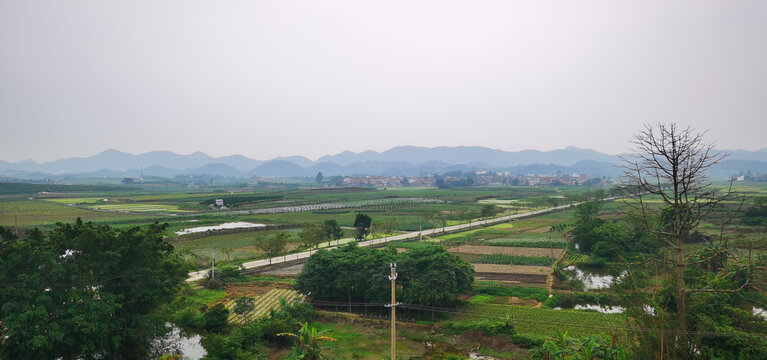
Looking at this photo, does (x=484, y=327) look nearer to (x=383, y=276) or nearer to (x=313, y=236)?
(x=383, y=276)

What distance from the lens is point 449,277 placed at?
20438mm

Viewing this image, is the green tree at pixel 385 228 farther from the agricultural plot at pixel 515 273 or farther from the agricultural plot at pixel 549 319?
the agricultural plot at pixel 549 319

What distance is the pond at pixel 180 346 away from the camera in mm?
16359

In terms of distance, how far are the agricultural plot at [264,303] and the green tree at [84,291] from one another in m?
4.38

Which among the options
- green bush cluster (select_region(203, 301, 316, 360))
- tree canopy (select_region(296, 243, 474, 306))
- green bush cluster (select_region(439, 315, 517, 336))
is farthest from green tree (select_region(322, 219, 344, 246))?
green bush cluster (select_region(439, 315, 517, 336))

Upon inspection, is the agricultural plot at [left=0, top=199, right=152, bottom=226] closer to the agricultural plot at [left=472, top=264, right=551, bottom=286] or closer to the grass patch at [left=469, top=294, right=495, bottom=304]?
the agricultural plot at [left=472, top=264, right=551, bottom=286]

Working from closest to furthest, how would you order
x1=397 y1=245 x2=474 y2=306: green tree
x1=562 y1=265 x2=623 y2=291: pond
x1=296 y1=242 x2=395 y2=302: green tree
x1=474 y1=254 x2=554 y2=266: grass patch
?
x1=397 y1=245 x2=474 y2=306: green tree, x1=296 y1=242 x2=395 y2=302: green tree, x1=562 y1=265 x2=623 y2=291: pond, x1=474 y1=254 x2=554 y2=266: grass patch

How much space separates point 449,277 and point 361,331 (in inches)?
198

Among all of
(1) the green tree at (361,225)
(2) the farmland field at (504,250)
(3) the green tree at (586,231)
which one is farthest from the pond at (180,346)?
(3) the green tree at (586,231)

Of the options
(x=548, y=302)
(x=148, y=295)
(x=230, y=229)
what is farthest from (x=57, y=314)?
(x=230, y=229)

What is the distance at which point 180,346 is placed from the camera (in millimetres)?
17438

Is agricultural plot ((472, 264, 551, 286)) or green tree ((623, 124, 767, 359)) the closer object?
green tree ((623, 124, 767, 359))

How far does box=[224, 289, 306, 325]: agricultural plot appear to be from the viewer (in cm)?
1986

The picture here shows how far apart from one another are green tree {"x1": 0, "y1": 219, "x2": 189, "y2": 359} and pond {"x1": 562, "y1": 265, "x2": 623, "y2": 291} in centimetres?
2337
